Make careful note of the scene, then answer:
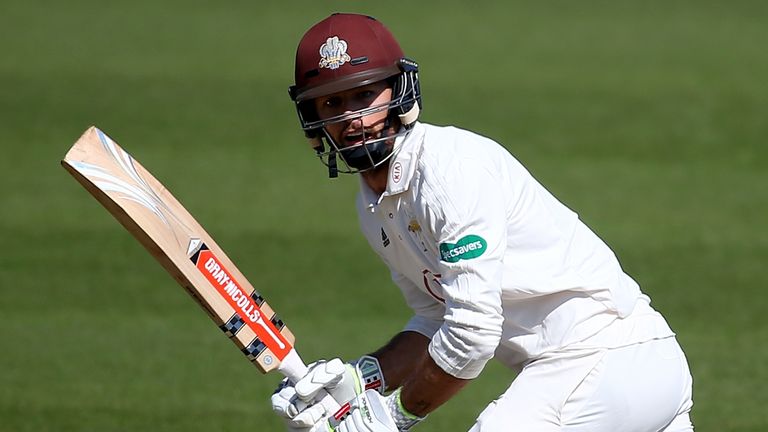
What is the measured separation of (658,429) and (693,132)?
7825 mm

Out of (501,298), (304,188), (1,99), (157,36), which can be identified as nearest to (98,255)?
(304,188)

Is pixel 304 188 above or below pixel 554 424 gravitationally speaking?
below

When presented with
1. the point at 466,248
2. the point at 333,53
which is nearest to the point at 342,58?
the point at 333,53

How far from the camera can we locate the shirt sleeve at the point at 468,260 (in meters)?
3.44

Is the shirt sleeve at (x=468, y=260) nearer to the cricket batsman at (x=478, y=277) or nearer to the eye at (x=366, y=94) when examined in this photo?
the cricket batsman at (x=478, y=277)

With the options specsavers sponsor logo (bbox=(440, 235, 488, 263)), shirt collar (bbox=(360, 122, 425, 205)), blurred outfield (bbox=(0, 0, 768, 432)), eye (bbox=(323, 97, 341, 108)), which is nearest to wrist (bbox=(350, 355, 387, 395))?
shirt collar (bbox=(360, 122, 425, 205))

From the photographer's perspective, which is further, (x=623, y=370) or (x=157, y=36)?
(x=157, y=36)

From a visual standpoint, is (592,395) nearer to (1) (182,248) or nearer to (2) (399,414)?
(2) (399,414)

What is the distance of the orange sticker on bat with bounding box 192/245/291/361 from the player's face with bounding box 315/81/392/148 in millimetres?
602

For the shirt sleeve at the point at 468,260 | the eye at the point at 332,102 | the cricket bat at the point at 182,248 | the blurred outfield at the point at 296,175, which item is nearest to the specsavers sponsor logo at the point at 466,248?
the shirt sleeve at the point at 468,260

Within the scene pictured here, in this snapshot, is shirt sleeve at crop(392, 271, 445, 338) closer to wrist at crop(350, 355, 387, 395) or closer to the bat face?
wrist at crop(350, 355, 387, 395)

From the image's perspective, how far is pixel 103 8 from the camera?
51.0 feet

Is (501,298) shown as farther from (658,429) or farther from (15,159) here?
(15,159)

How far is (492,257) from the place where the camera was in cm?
346
